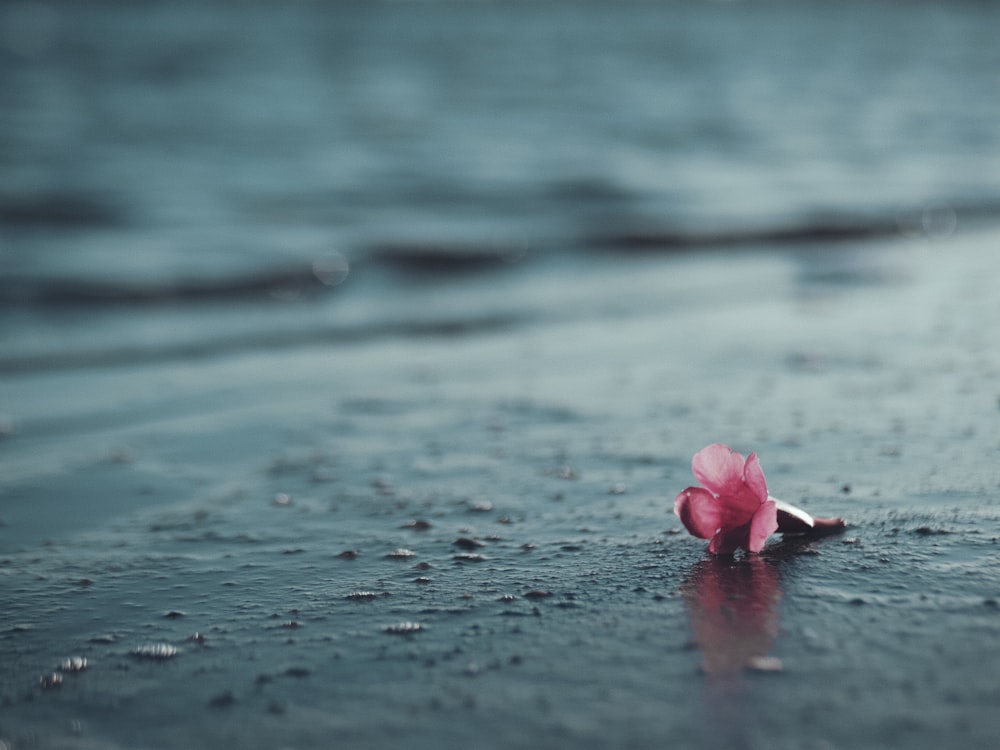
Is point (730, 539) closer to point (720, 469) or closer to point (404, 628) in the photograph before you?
point (720, 469)

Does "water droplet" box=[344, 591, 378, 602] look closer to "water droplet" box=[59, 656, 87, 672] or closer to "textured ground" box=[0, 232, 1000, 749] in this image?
"textured ground" box=[0, 232, 1000, 749]

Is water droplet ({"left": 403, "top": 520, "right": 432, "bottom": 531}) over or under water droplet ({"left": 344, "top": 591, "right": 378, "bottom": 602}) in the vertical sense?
over

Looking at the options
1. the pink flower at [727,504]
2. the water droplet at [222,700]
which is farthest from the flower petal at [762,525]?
the water droplet at [222,700]

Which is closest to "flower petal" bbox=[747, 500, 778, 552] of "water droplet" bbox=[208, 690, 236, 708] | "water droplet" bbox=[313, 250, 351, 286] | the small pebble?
the small pebble

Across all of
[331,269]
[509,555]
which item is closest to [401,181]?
[331,269]

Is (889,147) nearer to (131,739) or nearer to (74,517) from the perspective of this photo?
(74,517)
